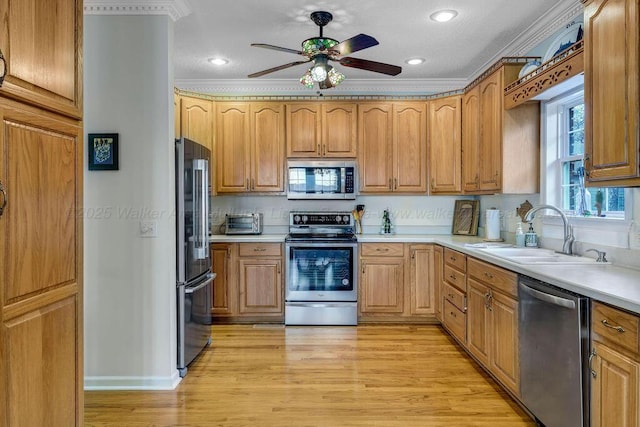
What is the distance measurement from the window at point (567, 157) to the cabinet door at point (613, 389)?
1.39 meters

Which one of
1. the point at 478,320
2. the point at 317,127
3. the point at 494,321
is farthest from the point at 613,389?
the point at 317,127

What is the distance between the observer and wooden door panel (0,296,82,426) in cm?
126

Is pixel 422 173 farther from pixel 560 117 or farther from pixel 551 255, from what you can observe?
pixel 551 255

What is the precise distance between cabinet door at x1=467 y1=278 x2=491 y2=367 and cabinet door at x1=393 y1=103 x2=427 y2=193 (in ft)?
5.14

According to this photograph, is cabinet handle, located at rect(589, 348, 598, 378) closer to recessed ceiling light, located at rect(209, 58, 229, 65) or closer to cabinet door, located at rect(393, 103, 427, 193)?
cabinet door, located at rect(393, 103, 427, 193)

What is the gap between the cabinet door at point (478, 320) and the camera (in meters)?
2.82

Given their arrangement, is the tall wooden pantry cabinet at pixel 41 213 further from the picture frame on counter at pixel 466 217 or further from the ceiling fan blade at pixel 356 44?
the picture frame on counter at pixel 466 217

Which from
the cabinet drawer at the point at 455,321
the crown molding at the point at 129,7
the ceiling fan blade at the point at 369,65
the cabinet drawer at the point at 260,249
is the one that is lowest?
the cabinet drawer at the point at 455,321

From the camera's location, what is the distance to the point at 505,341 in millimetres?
2521

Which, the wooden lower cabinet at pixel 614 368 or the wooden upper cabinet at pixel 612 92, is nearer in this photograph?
the wooden lower cabinet at pixel 614 368

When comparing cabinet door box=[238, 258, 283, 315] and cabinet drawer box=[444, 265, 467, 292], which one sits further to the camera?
cabinet door box=[238, 258, 283, 315]

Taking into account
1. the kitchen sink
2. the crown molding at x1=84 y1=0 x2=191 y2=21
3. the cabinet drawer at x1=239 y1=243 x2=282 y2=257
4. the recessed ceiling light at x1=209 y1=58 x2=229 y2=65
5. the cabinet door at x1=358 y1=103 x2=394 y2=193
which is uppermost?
the recessed ceiling light at x1=209 y1=58 x2=229 y2=65

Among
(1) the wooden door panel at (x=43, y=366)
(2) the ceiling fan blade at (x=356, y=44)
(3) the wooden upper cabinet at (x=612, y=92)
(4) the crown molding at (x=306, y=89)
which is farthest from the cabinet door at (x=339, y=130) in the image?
(1) the wooden door panel at (x=43, y=366)

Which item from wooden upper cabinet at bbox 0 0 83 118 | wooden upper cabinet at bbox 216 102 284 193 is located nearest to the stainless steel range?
wooden upper cabinet at bbox 216 102 284 193
